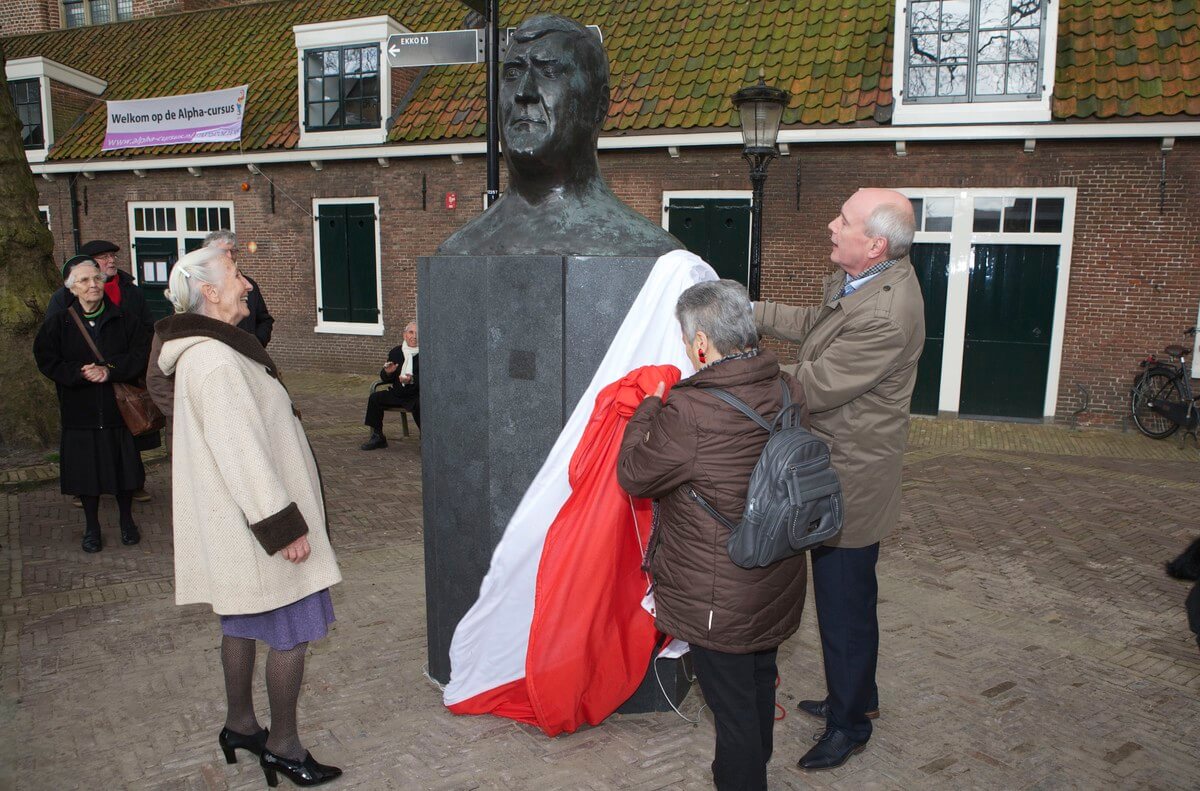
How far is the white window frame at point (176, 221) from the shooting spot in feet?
46.5

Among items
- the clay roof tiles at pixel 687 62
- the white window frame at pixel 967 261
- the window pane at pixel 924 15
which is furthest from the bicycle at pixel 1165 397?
the window pane at pixel 924 15

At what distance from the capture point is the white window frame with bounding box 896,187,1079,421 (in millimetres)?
9648

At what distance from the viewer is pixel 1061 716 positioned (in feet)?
10.8

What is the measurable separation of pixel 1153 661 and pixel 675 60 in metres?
9.64

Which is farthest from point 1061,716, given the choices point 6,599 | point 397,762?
point 6,599

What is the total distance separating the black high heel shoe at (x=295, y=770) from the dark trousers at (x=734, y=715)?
1.26 m

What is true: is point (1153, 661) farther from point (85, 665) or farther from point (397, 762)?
point (85, 665)

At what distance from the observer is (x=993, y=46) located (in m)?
9.77

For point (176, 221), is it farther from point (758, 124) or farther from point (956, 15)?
point (956, 15)

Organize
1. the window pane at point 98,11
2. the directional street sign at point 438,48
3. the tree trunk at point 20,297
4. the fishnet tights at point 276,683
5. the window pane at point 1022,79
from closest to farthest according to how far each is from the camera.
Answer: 1. the fishnet tights at point 276,683
2. the directional street sign at point 438,48
3. the tree trunk at point 20,297
4. the window pane at point 1022,79
5. the window pane at point 98,11

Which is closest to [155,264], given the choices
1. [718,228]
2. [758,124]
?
[718,228]

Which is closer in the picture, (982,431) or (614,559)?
(614,559)

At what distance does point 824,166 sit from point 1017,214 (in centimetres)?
223

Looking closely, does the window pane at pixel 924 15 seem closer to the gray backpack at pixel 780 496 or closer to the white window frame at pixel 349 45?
the white window frame at pixel 349 45
